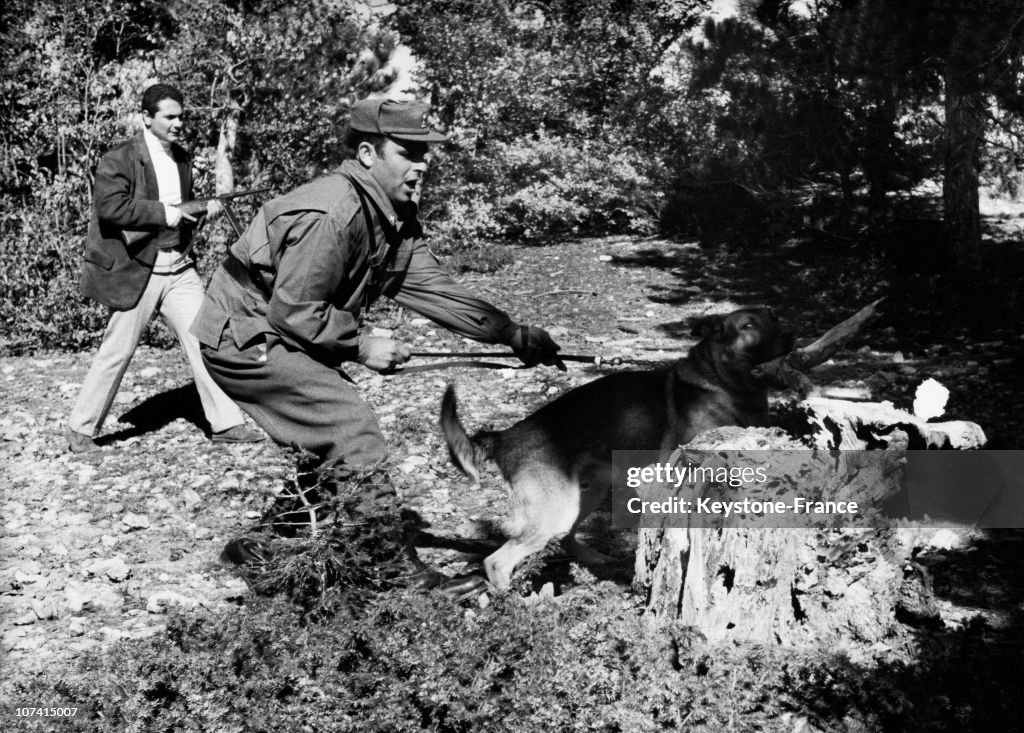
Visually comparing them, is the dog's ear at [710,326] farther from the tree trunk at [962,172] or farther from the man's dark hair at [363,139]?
the tree trunk at [962,172]

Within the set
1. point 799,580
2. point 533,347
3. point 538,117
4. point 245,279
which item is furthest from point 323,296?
point 538,117

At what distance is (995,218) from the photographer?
14.7m

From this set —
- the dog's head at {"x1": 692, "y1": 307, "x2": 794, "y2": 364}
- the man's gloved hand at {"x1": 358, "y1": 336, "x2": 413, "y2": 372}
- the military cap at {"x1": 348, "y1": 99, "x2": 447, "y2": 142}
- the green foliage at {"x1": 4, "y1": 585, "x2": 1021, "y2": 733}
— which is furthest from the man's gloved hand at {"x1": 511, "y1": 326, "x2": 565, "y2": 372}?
the green foliage at {"x1": 4, "y1": 585, "x2": 1021, "y2": 733}

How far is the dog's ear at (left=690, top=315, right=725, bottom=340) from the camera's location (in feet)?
18.9

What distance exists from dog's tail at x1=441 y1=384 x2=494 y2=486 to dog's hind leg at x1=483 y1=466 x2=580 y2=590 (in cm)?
23

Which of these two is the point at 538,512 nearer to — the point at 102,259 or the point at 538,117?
the point at 102,259

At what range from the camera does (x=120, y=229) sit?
7508 millimetres

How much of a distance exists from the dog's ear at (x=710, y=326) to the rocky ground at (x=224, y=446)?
1330 millimetres

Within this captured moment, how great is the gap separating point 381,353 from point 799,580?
1.93m

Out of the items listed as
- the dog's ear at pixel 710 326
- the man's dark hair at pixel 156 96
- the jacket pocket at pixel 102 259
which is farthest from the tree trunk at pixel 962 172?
the jacket pocket at pixel 102 259

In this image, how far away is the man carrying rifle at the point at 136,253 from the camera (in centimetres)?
744

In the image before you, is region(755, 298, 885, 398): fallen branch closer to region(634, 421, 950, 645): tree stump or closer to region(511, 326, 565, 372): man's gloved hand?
region(511, 326, 565, 372): man's gloved hand

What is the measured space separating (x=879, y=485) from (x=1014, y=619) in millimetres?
842

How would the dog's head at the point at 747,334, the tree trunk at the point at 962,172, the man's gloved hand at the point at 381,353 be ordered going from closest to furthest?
the man's gloved hand at the point at 381,353
the dog's head at the point at 747,334
the tree trunk at the point at 962,172
